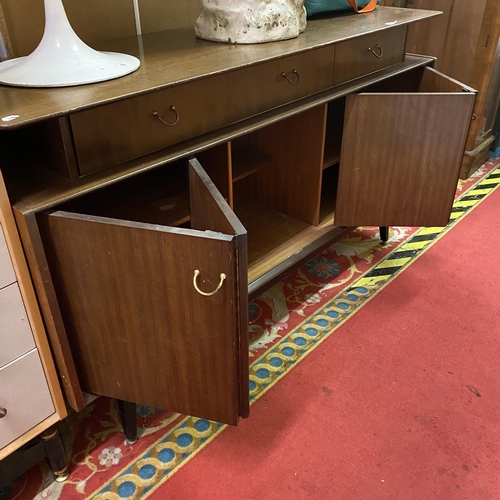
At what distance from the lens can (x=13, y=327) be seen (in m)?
0.87

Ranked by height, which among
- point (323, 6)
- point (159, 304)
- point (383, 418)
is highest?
point (323, 6)

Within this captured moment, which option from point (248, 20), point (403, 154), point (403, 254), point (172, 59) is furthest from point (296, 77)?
point (403, 254)

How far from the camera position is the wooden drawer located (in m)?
0.88

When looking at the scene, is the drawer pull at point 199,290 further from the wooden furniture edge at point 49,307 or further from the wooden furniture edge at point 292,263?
the wooden furniture edge at point 292,263

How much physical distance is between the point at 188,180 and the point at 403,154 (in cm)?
70

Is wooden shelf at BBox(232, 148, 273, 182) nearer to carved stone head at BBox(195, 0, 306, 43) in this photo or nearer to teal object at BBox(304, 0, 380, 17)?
carved stone head at BBox(195, 0, 306, 43)

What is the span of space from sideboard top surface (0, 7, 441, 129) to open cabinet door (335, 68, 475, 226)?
212 millimetres

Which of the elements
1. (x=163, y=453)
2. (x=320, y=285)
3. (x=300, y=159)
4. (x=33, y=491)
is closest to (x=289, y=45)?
(x=300, y=159)

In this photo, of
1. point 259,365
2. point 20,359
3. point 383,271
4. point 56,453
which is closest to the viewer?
point 20,359

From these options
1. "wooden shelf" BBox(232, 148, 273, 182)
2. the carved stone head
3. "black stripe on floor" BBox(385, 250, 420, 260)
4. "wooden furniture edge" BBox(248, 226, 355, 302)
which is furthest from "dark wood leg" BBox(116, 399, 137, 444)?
"black stripe on floor" BBox(385, 250, 420, 260)

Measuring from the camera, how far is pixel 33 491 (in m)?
1.07

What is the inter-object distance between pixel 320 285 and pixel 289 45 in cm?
80

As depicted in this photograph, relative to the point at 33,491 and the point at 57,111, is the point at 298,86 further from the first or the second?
the point at 33,491

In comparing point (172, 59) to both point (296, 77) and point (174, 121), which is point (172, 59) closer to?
point (174, 121)
